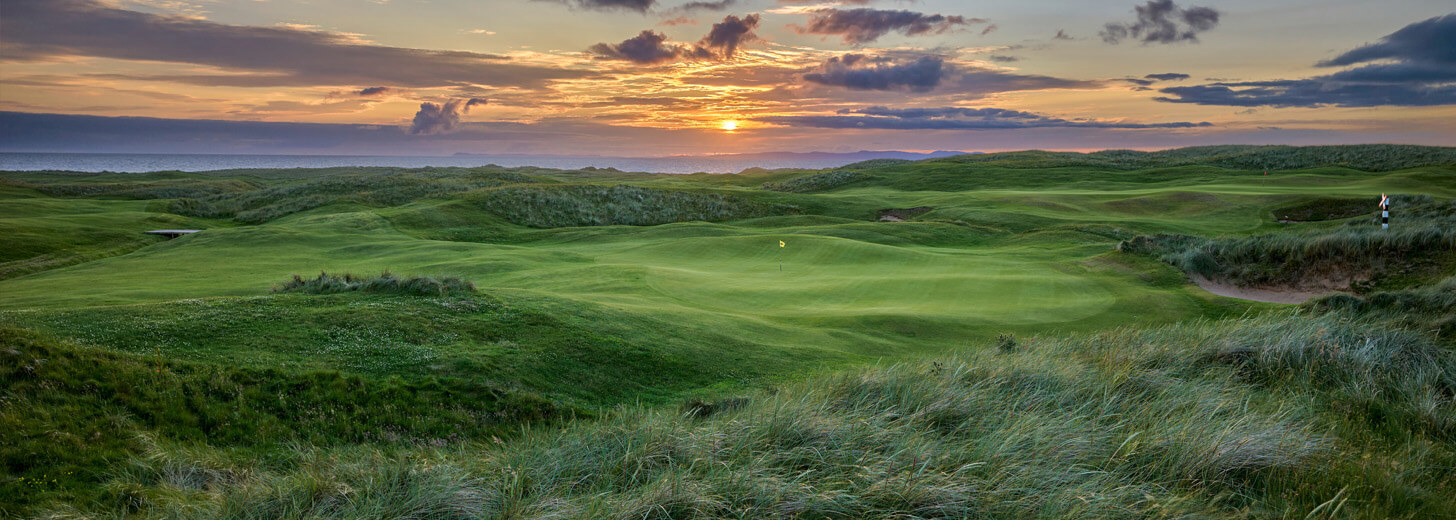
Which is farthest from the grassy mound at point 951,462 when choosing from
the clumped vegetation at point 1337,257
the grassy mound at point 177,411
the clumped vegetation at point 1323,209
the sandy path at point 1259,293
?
the clumped vegetation at point 1323,209

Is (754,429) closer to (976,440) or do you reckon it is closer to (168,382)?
(976,440)

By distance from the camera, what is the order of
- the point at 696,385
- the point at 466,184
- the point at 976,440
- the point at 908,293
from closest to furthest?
1. the point at 976,440
2. the point at 696,385
3. the point at 908,293
4. the point at 466,184

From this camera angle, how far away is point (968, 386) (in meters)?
6.29

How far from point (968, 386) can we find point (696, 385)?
5.66m

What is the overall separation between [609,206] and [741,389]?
46.7 metres

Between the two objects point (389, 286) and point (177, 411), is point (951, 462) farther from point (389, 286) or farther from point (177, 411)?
point (389, 286)

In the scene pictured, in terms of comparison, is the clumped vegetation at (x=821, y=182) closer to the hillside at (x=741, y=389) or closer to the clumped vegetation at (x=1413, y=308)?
the hillside at (x=741, y=389)

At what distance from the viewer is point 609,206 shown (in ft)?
183

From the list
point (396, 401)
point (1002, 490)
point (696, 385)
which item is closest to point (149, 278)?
point (396, 401)

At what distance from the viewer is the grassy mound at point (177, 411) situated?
19.8 ft

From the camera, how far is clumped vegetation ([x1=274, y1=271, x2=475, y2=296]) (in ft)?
46.3

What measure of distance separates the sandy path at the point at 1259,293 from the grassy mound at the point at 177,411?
66.5 ft

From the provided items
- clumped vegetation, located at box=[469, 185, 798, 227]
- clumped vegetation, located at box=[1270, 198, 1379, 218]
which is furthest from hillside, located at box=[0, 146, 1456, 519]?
clumped vegetation, located at box=[469, 185, 798, 227]

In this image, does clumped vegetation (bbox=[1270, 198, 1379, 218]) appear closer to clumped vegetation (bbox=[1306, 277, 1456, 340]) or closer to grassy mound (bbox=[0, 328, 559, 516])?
clumped vegetation (bbox=[1306, 277, 1456, 340])
